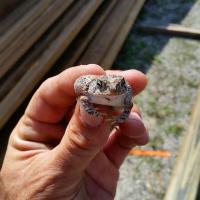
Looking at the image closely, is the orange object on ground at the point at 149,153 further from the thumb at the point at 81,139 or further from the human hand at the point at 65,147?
the thumb at the point at 81,139

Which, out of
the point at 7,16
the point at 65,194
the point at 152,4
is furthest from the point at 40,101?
the point at 152,4

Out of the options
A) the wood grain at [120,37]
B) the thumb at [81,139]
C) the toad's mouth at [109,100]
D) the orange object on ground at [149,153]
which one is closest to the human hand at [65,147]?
the thumb at [81,139]

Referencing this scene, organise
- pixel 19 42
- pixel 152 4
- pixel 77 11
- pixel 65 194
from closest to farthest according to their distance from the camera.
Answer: pixel 65 194 → pixel 19 42 → pixel 77 11 → pixel 152 4

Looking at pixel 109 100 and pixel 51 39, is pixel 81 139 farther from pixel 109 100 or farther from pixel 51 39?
pixel 51 39

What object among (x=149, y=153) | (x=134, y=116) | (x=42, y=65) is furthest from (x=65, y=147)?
(x=149, y=153)

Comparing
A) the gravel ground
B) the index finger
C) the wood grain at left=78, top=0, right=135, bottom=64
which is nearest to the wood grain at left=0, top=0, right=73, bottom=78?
the wood grain at left=78, top=0, right=135, bottom=64

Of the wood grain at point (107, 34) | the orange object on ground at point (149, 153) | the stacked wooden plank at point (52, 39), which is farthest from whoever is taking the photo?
the wood grain at point (107, 34)

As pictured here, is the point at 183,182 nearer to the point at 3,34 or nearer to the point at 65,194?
the point at 65,194

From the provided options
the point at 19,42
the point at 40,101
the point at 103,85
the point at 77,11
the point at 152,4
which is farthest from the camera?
the point at 152,4
